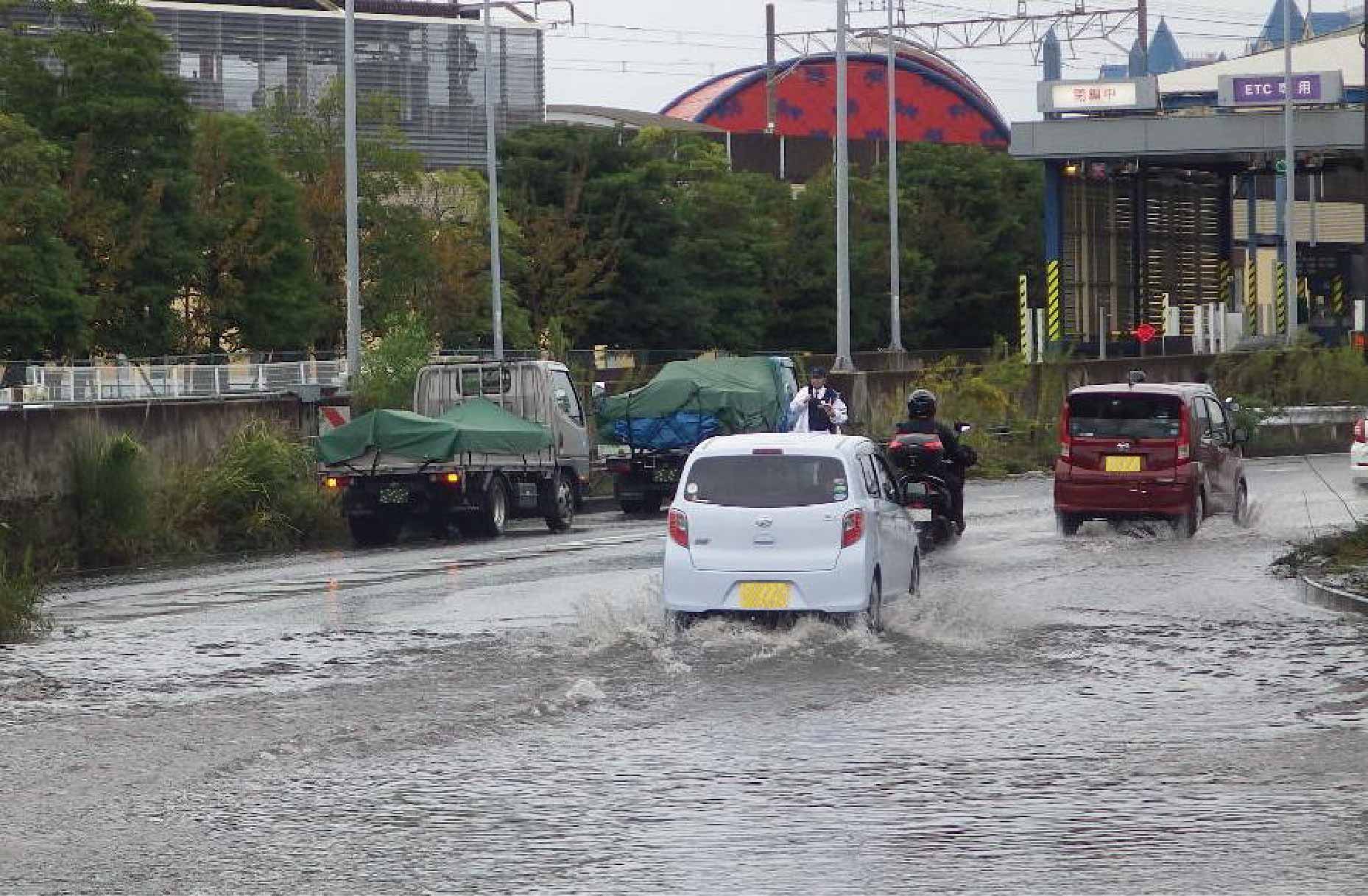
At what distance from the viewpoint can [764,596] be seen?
16.5 m

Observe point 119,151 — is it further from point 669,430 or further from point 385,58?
point 385,58

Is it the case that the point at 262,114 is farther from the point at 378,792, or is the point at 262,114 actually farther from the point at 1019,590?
the point at 378,792

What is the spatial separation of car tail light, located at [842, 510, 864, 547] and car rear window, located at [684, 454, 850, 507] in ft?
0.52

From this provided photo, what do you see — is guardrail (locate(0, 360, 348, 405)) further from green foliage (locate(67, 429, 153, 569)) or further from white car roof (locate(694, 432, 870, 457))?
white car roof (locate(694, 432, 870, 457))

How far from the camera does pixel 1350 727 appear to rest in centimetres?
1271

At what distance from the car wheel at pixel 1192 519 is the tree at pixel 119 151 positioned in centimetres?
4074

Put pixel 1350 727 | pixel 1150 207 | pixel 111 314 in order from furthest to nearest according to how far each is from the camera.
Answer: pixel 1150 207 < pixel 111 314 < pixel 1350 727

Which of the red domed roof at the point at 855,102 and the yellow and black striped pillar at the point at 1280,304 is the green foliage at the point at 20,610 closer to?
the yellow and black striped pillar at the point at 1280,304

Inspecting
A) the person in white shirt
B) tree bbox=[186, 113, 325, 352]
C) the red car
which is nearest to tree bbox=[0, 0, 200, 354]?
tree bbox=[186, 113, 325, 352]

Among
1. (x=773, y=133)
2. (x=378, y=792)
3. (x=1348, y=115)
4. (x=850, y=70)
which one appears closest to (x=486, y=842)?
(x=378, y=792)

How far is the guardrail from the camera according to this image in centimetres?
4875

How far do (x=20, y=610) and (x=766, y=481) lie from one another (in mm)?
5729

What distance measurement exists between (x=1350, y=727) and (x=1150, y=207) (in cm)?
6612

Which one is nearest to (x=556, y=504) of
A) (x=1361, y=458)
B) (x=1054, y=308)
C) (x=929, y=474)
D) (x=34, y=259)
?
(x=929, y=474)
